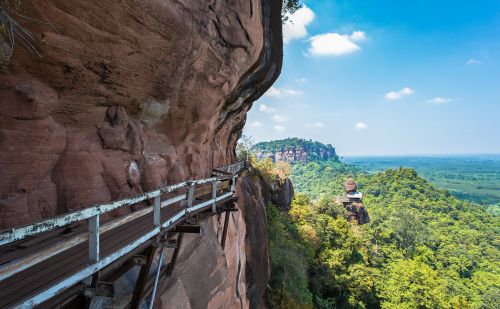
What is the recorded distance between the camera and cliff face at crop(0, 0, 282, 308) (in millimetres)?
5273

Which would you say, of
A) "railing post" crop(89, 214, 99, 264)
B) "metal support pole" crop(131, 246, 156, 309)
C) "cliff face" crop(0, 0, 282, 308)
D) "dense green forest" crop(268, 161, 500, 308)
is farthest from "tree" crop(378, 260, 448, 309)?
"railing post" crop(89, 214, 99, 264)

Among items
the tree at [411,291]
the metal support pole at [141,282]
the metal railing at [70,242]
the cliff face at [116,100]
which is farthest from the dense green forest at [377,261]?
the metal railing at [70,242]

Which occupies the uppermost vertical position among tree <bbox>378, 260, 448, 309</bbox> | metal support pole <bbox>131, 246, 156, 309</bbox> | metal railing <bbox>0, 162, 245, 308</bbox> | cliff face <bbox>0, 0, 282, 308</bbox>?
cliff face <bbox>0, 0, 282, 308</bbox>

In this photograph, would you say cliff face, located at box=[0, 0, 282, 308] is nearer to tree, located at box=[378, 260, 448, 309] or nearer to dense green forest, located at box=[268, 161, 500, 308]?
dense green forest, located at box=[268, 161, 500, 308]

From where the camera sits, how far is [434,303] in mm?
32094

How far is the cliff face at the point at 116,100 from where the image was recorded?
5.27 meters

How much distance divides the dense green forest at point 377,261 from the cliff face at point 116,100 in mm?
15108

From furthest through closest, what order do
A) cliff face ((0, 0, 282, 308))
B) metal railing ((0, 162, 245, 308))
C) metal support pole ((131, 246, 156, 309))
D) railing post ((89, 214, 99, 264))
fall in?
cliff face ((0, 0, 282, 308))
metal support pole ((131, 246, 156, 309))
railing post ((89, 214, 99, 264))
metal railing ((0, 162, 245, 308))

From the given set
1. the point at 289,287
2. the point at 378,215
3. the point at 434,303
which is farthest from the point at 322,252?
the point at 378,215

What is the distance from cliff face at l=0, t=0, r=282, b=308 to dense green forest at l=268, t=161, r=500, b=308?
49.6 ft

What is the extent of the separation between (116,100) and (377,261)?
46.7 meters

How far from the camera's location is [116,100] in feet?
23.8

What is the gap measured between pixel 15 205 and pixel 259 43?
9.27 meters

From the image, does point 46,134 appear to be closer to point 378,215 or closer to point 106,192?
point 106,192
